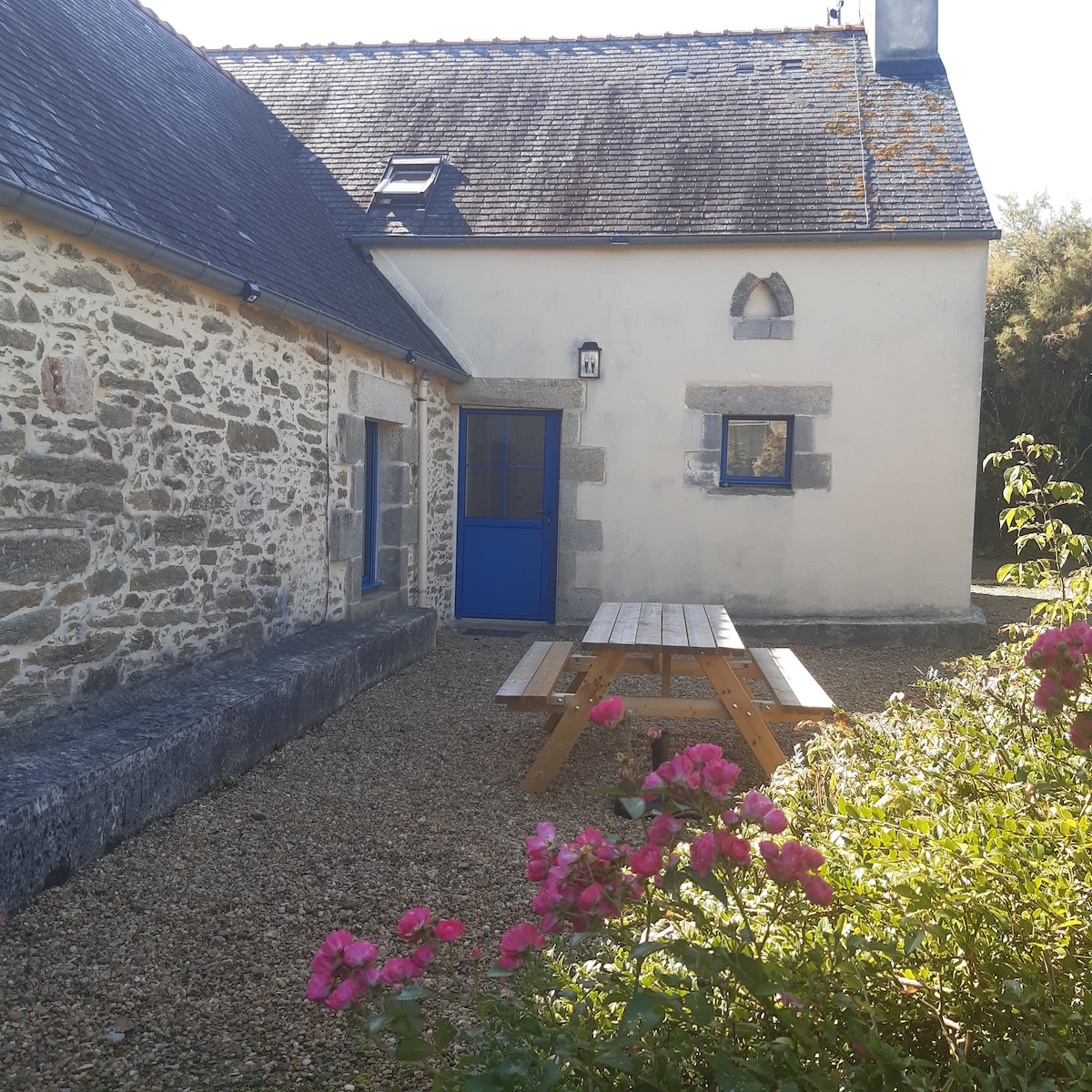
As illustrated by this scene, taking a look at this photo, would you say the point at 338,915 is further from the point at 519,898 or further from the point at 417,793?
the point at 417,793

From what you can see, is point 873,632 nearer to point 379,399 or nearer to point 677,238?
point 677,238

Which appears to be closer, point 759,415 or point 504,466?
point 759,415

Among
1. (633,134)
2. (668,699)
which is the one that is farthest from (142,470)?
(633,134)

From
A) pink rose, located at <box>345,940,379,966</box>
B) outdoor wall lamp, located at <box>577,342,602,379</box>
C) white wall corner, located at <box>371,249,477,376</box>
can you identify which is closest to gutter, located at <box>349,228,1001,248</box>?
white wall corner, located at <box>371,249,477,376</box>

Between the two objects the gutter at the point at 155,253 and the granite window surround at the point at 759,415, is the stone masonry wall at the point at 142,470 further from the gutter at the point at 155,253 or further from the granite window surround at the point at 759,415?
the granite window surround at the point at 759,415

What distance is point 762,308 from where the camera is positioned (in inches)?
336

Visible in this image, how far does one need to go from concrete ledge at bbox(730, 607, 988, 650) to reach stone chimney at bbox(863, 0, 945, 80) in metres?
5.37

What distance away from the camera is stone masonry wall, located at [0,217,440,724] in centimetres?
374

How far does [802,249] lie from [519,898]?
263 inches

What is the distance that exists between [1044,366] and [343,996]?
54.5ft

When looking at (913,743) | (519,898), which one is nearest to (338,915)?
(519,898)

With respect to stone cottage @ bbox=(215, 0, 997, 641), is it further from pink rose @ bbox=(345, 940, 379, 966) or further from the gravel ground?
pink rose @ bbox=(345, 940, 379, 966)

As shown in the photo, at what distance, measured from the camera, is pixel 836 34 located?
10.2m

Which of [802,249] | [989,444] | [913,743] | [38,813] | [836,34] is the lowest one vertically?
[38,813]
